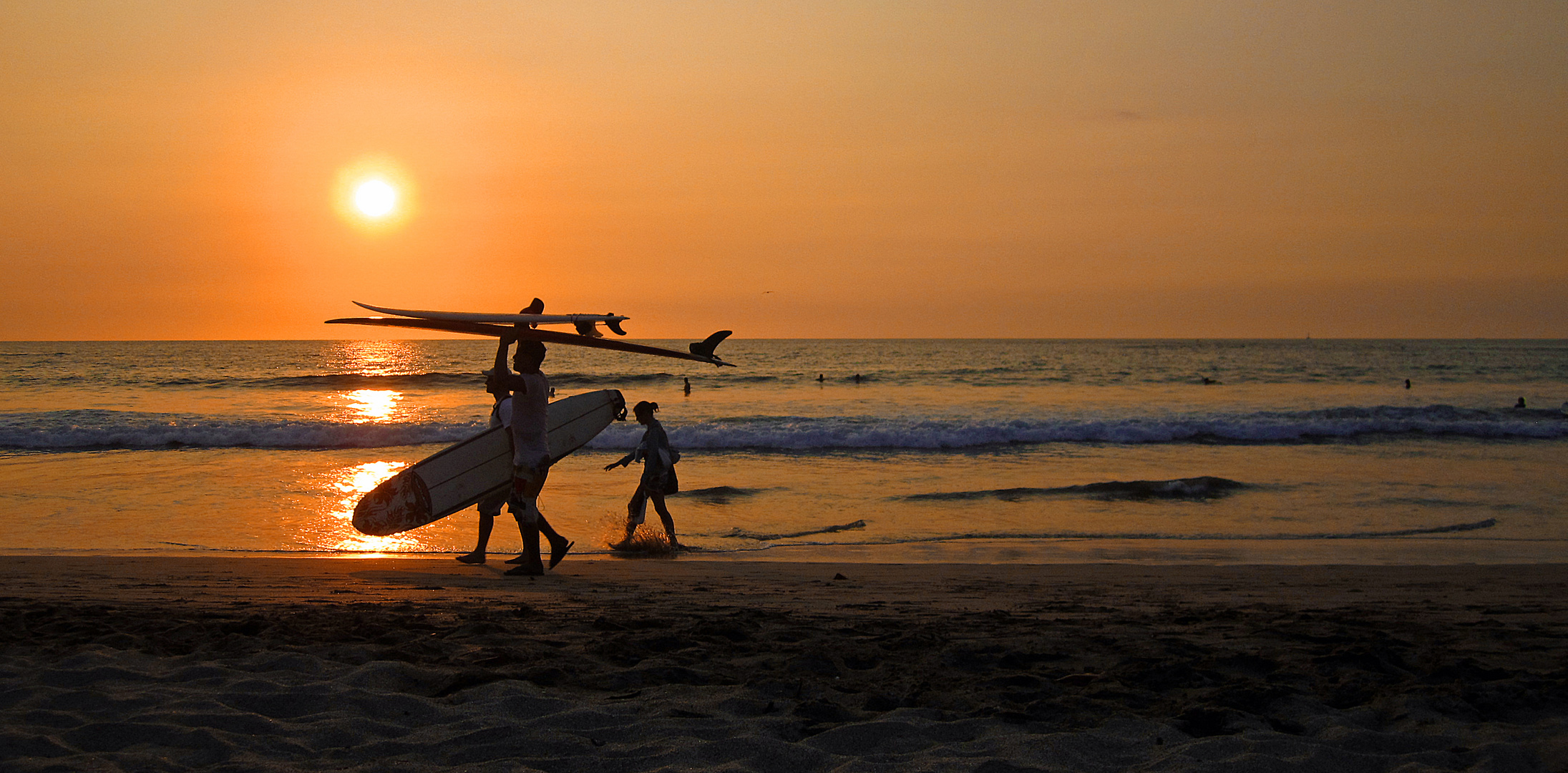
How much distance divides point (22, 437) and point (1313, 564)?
24.1m

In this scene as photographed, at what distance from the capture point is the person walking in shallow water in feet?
31.9

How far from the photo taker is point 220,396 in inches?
1412

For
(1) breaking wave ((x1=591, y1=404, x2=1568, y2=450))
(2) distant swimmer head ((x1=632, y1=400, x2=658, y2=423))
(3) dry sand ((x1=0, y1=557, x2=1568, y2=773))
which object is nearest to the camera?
(3) dry sand ((x1=0, y1=557, x2=1568, y2=773))

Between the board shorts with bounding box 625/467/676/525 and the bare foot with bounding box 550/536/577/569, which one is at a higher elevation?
the board shorts with bounding box 625/467/676/525

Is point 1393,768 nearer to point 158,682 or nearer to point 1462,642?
point 1462,642

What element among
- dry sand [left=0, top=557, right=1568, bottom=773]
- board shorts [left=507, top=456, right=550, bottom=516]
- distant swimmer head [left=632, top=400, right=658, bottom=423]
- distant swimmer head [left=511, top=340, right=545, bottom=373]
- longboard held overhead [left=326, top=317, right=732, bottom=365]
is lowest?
dry sand [left=0, top=557, right=1568, bottom=773]

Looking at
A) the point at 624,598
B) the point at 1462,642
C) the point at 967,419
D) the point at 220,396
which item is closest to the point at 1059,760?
the point at 1462,642

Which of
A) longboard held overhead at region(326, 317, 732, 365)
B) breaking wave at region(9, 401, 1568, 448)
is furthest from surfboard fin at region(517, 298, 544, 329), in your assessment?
breaking wave at region(9, 401, 1568, 448)

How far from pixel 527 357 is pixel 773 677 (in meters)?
4.03

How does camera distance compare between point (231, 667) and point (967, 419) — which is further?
point (967, 419)

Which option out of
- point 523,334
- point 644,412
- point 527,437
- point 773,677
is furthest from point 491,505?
point 773,677

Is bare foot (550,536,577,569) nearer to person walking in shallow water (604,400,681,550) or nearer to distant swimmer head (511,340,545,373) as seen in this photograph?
person walking in shallow water (604,400,681,550)

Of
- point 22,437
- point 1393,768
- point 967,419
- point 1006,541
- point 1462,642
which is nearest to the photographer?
point 1393,768

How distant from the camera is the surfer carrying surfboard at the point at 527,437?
25.7 feet
